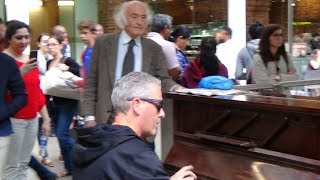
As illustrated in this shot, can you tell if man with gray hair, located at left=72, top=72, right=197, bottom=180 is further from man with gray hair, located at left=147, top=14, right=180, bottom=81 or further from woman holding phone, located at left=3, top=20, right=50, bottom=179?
man with gray hair, located at left=147, top=14, right=180, bottom=81

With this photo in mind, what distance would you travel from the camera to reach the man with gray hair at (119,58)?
451 cm

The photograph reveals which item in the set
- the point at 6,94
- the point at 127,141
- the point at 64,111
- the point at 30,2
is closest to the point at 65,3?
the point at 30,2

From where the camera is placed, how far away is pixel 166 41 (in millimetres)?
6199

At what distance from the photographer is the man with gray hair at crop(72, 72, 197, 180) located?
224 centimetres

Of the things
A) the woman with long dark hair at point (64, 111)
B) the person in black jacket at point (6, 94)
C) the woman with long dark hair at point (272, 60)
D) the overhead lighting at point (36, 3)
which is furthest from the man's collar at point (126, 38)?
the overhead lighting at point (36, 3)

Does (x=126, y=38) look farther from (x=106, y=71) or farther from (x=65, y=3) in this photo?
(x=65, y=3)

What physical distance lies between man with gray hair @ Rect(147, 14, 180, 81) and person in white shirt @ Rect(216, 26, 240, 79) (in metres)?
2.89

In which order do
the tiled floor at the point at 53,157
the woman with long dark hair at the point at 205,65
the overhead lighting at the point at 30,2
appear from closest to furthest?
the woman with long dark hair at the point at 205,65
the tiled floor at the point at 53,157
the overhead lighting at the point at 30,2

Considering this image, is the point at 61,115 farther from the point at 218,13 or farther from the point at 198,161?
the point at 218,13

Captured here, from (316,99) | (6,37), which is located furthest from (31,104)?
(316,99)

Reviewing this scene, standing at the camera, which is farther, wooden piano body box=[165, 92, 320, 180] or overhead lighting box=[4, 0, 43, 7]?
overhead lighting box=[4, 0, 43, 7]

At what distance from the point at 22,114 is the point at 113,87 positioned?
99 cm

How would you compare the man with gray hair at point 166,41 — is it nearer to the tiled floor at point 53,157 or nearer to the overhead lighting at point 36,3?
the tiled floor at point 53,157

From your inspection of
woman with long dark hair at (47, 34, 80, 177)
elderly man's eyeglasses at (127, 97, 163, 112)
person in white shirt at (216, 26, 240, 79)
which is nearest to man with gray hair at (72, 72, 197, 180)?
elderly man's eyeglasses at (127, 97, 163, 112)
